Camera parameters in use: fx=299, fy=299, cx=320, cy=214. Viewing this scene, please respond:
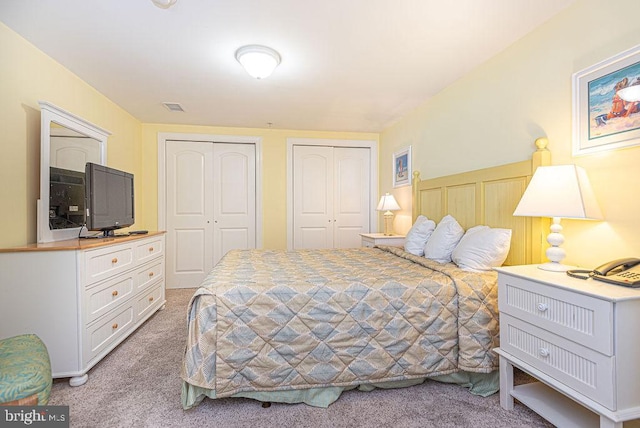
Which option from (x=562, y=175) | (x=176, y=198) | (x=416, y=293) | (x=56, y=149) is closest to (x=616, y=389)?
(x=416, y=293)

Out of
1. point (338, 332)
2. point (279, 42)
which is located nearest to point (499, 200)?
point (338, 332)

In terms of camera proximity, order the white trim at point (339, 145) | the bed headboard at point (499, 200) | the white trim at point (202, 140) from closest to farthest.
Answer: the bed headboard at point (499, 200)
the white trim at point (202, 140)
the white trim at point (339, 145)

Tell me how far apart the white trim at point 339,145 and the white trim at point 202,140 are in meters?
0.42

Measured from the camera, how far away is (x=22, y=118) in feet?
6.99

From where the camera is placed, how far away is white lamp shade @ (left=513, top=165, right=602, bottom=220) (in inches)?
59.6

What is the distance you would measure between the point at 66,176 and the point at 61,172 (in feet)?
0.17

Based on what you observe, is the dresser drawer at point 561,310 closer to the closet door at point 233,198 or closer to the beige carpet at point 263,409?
the beige carpet at point 263,409

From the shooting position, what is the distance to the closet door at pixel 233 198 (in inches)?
171

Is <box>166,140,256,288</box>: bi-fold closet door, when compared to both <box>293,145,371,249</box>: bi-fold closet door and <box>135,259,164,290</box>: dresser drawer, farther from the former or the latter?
<box>135,259,164,290</box>: dresser drawer

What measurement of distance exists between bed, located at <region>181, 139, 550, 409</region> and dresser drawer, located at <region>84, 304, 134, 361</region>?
36.3 inches

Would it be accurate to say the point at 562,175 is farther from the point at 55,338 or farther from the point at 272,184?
the point at 272,184

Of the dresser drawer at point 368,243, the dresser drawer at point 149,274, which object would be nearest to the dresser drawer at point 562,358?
the dresser drawer at point 368,243

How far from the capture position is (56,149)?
234cm

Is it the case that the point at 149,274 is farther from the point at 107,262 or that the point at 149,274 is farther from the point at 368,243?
the point at 368,243
